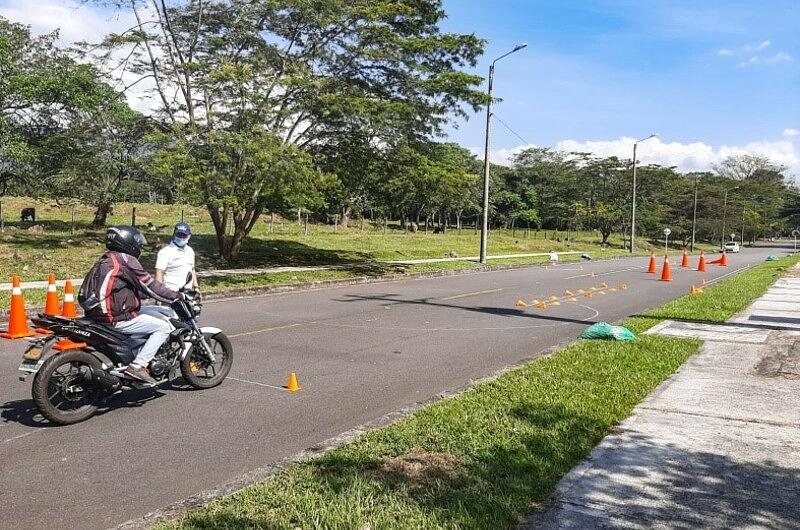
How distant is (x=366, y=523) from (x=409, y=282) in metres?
18.0

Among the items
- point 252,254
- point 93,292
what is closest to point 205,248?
point 252,254

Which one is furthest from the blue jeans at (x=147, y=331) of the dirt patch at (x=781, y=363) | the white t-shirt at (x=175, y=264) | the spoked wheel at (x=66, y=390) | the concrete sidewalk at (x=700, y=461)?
the dirt patch at (x=781, y=363)

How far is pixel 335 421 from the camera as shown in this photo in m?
6.00

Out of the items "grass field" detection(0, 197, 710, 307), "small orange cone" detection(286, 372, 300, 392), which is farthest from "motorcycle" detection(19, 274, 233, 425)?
→ "grass field" detection(0, 197, 710, 307)

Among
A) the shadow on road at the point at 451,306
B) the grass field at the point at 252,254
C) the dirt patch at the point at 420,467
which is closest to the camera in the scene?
the dirt patch at the point at 420,467

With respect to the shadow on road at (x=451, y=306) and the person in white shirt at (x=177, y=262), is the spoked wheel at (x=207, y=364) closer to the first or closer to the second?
the person in white shirt at (x=177, y=262)

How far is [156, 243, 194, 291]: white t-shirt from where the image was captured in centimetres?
810

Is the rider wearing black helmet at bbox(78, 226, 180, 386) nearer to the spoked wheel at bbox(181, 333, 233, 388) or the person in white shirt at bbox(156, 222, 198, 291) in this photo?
the spoked wheel at bbox(181, 333, 233, 388)

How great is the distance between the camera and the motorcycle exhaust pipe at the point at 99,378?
18.9 ft

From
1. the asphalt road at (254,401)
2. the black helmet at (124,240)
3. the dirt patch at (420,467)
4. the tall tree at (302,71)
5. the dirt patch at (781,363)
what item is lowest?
the asphalt road at (254,401)

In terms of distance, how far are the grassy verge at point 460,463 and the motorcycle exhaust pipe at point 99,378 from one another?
2273 millimetres

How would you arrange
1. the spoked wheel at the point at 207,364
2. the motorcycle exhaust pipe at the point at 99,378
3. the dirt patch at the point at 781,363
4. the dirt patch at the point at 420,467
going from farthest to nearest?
1. the dirt patch at the point at 781,363
2. the spoked wheel at the point at 207,364
3. the motorcycle exhaust pipe at the point at 99,378
4. the dirt patch at the point at 420,467

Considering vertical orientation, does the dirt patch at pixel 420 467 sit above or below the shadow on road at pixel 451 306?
above

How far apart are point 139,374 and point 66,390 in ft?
2.03
